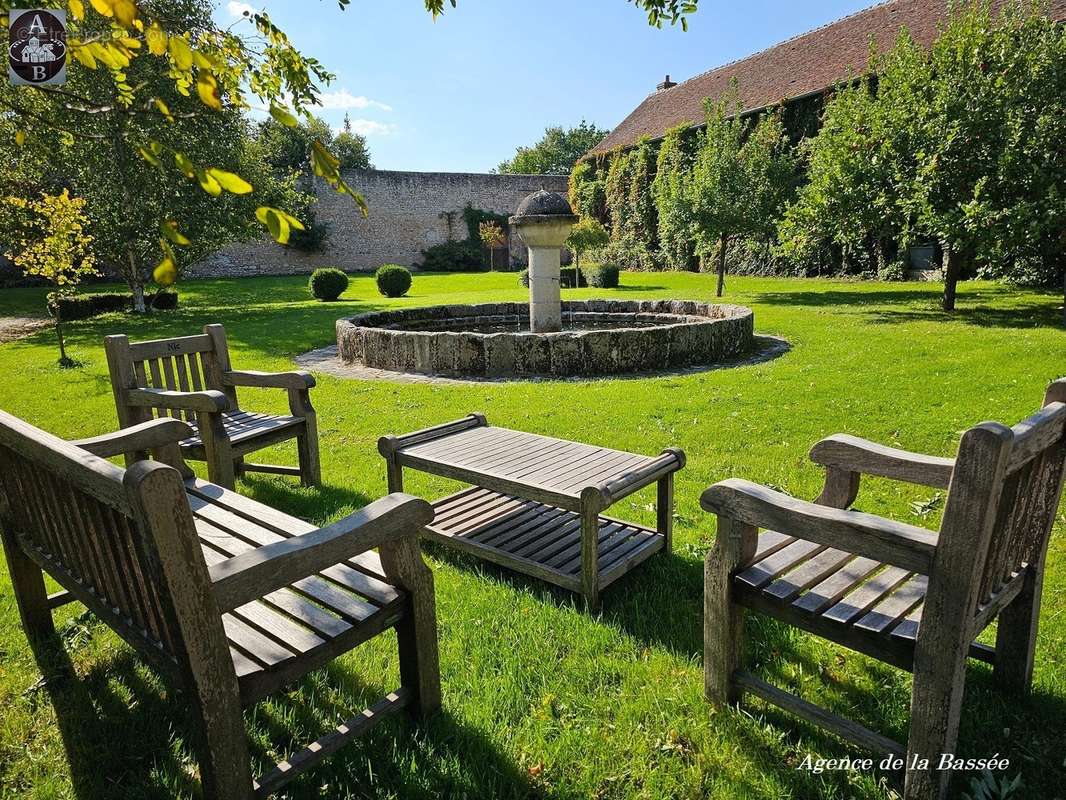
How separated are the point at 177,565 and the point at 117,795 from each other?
947 mm

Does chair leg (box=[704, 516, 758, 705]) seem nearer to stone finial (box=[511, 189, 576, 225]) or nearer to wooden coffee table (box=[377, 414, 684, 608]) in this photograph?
wooden coffee table (box=[377, 414, 684, 608])

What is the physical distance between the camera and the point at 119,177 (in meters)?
14.5

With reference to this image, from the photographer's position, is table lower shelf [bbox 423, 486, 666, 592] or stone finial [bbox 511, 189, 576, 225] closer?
→ table lower shelf [bbox 423, 486, 666, 592]

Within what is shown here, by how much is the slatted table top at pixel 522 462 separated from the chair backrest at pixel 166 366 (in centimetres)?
180

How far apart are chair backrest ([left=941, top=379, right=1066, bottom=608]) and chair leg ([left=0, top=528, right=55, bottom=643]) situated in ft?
10.0

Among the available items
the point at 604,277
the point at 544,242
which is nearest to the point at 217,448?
the point at 544,242

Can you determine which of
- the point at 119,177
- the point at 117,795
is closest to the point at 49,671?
the point at 117,795

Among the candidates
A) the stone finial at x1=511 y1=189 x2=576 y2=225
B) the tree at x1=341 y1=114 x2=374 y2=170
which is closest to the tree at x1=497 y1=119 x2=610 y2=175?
the tree at x1=341 y1=114 x2=374 y2=170

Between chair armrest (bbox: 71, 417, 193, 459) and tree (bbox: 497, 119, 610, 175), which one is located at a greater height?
tree (bbox: 497, 119, 610, 175)

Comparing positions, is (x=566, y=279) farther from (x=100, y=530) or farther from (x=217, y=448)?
(x=100, y=530)

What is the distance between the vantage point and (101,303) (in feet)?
53.4

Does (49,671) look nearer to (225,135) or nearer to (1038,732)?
(1038,732)

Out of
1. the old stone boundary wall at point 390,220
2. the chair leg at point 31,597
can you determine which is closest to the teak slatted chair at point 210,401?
the chair leg at point 31,597

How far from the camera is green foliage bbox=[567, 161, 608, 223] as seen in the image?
31781mm
